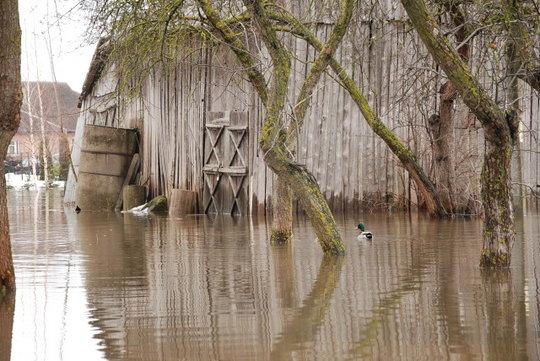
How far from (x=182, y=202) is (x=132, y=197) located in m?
3.38

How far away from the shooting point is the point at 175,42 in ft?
53.9

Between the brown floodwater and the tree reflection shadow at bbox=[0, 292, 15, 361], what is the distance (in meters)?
0.01

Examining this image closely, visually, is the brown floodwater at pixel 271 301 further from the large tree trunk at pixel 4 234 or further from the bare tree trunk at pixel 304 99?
the bare tree trunk at pixel 304 99

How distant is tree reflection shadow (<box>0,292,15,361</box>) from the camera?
7211 millimetres

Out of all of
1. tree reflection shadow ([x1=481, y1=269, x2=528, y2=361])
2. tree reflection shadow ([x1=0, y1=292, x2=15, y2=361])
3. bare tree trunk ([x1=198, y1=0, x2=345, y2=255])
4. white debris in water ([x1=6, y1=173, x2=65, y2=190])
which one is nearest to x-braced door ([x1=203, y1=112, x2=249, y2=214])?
bare tree trunk ([x1=198, y1=0, x2=345, y2=255])

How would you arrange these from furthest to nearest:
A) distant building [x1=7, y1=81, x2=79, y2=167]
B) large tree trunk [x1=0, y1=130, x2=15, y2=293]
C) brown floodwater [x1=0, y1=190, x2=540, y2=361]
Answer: distant building [x1=7, y1=81, x2=79, y2=167], large tree trunk [x1=0, y1=130, x2=15, y2=293], brown floodwater [x1=0, y1=190, x2=540, y2=361]

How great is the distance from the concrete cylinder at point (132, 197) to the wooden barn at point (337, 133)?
2.63m

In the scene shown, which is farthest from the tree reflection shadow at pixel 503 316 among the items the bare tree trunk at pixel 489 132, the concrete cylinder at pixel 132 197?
the concrete cylinder at pixel 132 197

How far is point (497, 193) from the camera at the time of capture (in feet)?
34.6

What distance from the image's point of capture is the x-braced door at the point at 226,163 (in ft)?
72.7

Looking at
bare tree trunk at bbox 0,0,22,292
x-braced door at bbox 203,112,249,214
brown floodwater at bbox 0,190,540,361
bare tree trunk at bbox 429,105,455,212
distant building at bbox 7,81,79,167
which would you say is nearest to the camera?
brown floodwater at bbox 0,190,540,361

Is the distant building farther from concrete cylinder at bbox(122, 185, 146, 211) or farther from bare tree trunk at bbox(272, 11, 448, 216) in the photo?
bare tree trunk at bbox(272, 11, 448, 216)

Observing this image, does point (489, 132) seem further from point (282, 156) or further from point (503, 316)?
point (282, 156)

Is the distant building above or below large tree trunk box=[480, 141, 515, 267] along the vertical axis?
above
